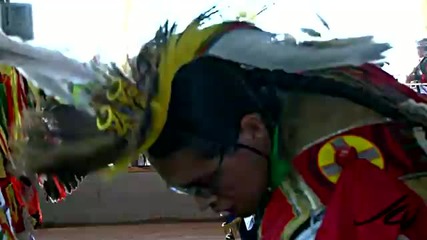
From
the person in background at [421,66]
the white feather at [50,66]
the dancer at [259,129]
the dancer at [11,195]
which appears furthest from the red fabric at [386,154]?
the dancer at [11,195]

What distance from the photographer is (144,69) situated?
922mm

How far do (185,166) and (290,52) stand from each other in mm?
157

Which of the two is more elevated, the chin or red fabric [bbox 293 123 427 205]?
red fabric [bbox 293 123 427 205]

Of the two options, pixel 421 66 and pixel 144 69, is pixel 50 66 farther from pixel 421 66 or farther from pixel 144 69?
pixel 421 66

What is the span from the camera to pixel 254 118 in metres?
0.93

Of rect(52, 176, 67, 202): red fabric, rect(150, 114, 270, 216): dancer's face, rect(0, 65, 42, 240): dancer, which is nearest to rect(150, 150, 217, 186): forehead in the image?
rect(150, 114, 270, 216): dancer's face

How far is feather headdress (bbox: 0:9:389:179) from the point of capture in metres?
0.91

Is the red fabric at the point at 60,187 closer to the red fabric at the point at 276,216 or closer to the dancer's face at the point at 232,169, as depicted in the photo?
the dancer's face at the point at 232,169

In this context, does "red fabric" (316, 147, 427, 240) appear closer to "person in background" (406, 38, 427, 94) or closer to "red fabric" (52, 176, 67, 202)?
"red fabric" (52, 176, 67, 202)

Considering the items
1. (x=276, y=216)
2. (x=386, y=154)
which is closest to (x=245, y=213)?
(x=276, y=216)

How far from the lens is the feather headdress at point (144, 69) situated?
0.91 meters

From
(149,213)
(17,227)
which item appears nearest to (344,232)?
(17,227)

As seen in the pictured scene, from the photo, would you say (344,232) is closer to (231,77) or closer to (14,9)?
(231,77)

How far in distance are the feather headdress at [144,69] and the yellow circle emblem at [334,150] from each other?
0.08 metres
